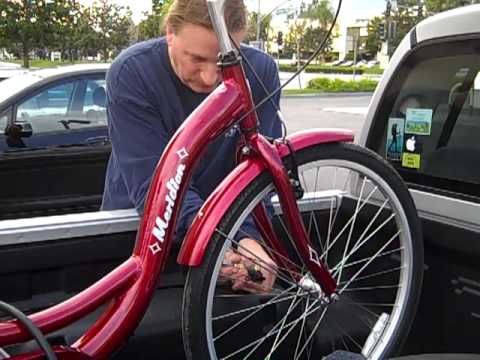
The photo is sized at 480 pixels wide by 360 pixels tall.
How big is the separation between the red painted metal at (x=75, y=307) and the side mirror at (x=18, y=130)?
4177 mm

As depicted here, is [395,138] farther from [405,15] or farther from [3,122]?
[405,15]

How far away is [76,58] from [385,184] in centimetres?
3088

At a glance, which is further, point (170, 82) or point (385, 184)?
point (170, 82)

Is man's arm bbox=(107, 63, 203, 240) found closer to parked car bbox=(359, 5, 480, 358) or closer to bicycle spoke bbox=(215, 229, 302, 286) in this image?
bicycle spoke bbox=(215, 229, 302, 286)

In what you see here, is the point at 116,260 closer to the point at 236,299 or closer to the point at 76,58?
the point at 236,299

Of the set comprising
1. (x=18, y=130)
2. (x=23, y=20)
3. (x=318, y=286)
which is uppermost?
(x=23, y=20)

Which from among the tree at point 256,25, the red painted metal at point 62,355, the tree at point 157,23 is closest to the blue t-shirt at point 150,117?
the tree at point 157,23

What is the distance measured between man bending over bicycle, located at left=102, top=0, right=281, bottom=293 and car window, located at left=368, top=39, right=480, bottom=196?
0.52 meters

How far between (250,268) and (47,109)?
4267 mm

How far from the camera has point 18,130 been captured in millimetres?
5590

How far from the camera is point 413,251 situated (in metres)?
2.04

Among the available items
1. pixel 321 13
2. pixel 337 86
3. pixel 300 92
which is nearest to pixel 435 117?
pixel 321 13

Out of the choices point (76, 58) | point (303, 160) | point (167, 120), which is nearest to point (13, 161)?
point (167, 120)

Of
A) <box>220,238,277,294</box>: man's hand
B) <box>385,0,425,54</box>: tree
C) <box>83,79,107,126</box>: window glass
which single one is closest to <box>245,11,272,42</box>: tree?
<box>220,238,277,294</box>: man's hand
